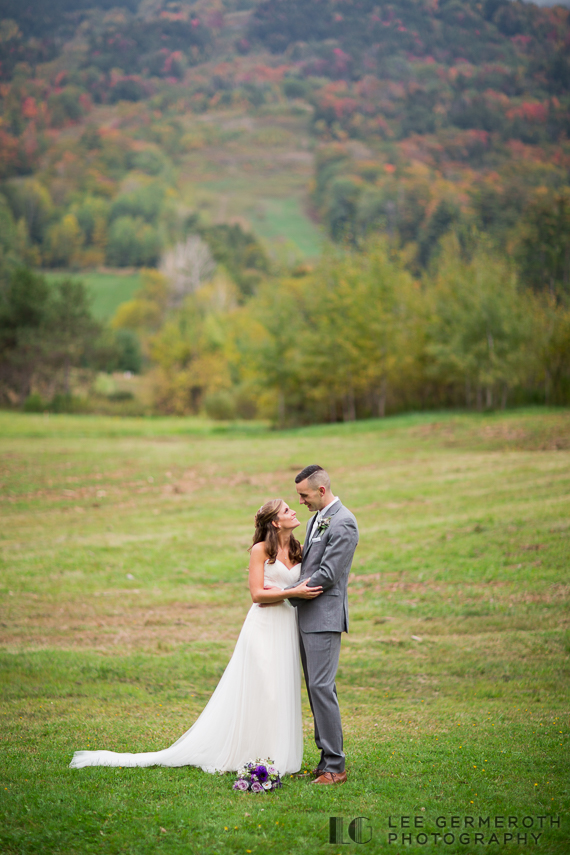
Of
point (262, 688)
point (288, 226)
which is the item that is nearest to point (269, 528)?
point (262, 688)

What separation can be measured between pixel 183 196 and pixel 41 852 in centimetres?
20652

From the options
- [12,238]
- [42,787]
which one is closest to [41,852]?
[42,787]

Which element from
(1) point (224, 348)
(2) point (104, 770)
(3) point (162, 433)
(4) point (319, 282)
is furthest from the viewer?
(1) point (224, 348)

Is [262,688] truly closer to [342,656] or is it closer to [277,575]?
[277,575]

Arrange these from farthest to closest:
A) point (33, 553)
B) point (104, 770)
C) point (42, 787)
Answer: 1. point (33, 553)
2. point (104, 770)
3. point (42, 787)

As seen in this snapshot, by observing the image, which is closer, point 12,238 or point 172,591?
point 172,591

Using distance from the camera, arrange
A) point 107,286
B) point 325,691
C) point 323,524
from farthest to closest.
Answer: point 107,286, point 323,524, point 325,691

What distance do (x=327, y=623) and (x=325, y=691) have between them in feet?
1.73

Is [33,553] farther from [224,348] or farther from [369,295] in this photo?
[224,348]

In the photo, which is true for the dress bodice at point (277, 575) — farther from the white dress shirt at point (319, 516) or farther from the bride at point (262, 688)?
the white dress shirt at point (319, 516)

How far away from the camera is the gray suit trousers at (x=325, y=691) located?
5.77 m

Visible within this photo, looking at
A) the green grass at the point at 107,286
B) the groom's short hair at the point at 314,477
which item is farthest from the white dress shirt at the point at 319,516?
the green grass at the point at 107,286

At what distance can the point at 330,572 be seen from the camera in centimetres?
563

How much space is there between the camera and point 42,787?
5.73 meters
